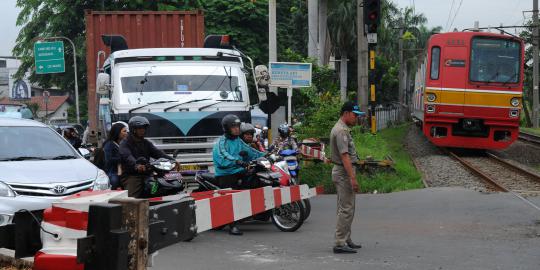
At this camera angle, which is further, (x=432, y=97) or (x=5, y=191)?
(x=432, y=97)

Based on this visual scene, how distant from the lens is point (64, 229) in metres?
4.27

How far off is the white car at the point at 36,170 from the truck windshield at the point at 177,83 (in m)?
2.31

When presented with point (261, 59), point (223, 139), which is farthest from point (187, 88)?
point (261, 59)

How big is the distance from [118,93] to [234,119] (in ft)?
10.4

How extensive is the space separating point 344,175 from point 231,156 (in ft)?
7.05

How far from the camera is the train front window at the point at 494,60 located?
20.2m

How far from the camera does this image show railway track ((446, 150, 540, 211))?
13.7 meters

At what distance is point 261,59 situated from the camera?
112ft

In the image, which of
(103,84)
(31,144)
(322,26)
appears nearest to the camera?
(31,144)

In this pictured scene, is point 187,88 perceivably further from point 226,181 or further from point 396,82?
point 396,82

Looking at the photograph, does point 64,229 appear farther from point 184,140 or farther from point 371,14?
point 371,14

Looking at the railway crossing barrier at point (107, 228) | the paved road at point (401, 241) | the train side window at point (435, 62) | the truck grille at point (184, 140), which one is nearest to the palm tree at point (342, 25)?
the train side window at point (435, 62)

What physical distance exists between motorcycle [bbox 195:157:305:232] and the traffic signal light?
8803mm

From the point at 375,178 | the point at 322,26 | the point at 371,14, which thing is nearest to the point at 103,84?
the point at 375,178
